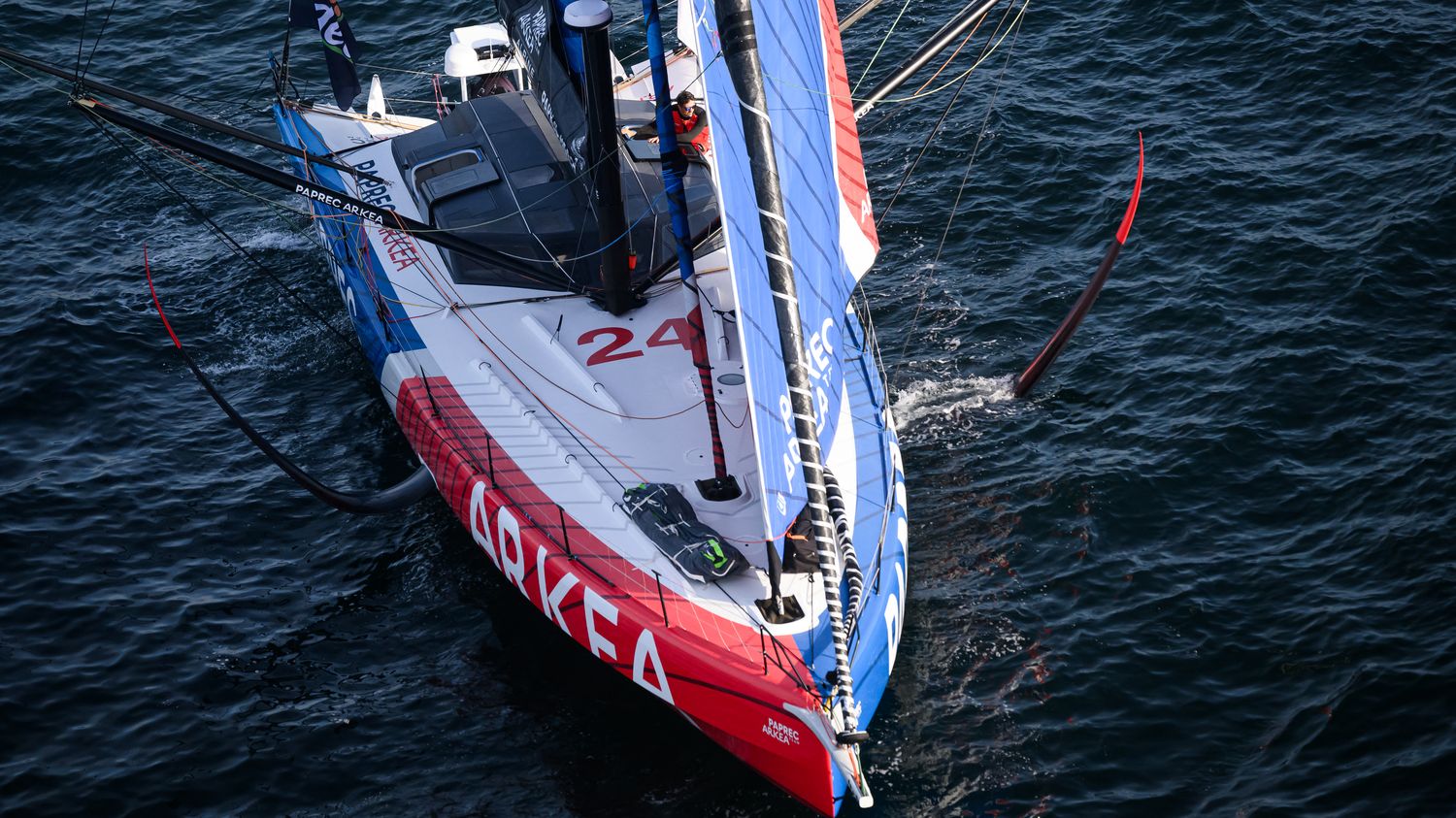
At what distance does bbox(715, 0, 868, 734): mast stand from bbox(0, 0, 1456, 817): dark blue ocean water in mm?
2672

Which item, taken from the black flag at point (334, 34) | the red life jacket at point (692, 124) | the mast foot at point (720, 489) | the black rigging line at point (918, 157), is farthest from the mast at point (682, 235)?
the black flag at point (334, 34)

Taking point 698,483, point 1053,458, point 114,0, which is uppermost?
point 114,0

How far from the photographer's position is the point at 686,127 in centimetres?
1891

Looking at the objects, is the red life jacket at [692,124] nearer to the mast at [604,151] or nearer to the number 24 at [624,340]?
the mast at [604,151]

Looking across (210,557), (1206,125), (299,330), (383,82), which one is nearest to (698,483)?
(210,557)

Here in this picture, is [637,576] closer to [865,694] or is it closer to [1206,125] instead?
[865,694]

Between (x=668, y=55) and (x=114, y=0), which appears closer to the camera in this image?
(x=668, y=55)

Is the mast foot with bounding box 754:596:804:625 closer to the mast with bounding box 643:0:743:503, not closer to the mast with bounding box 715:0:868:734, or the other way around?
the mast with bounding box 715:0:868:734

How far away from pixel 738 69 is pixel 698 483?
4.63 metres

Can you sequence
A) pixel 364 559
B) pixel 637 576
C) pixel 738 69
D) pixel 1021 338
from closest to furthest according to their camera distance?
pixel 738 69 < pixel 637 576 < pixel 364 559 < pixel 1021 338

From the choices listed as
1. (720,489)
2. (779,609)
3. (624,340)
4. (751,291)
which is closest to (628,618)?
(779,609)

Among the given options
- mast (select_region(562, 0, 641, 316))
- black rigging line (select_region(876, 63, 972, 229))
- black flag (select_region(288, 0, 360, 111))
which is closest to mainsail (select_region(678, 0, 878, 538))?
mast (select_region(562, 0, 641, 316))

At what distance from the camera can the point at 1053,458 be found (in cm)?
1647

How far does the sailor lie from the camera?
18.8m
